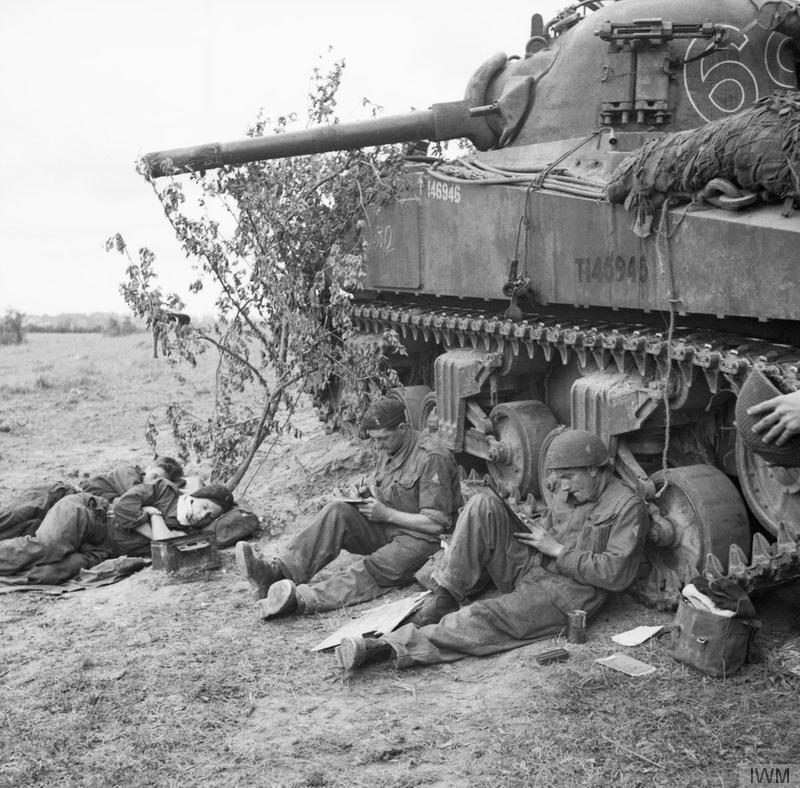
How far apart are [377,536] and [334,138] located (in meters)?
3.94

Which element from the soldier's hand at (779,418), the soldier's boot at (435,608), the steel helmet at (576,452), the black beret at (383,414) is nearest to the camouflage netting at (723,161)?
the soldier's hand at (779,418)

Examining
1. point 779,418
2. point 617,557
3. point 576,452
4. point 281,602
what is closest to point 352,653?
point 281,602

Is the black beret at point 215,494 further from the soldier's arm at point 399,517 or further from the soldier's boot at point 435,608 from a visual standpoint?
the soldier's boot at point 435,608

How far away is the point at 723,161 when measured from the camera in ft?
19.9

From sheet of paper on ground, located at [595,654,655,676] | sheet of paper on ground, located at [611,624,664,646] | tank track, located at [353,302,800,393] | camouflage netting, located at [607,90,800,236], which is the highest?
camouflage netting, located at [607,90,800,236]

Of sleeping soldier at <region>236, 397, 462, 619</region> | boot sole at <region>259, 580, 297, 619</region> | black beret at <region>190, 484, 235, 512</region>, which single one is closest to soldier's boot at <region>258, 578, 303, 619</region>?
boot sole at <region>259, 580, 297, 619</region>

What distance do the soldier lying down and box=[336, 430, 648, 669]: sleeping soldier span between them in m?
2.66

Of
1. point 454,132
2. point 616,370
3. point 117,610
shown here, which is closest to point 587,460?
point 616,370

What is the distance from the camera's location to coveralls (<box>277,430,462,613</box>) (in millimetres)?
7484

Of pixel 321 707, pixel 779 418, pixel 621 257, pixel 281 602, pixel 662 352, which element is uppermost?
pixel 621 257

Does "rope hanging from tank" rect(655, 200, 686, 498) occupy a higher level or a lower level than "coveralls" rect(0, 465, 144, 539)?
higher

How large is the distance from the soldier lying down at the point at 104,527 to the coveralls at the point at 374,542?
134cm

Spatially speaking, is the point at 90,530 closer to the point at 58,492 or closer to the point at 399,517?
the point at 58,492

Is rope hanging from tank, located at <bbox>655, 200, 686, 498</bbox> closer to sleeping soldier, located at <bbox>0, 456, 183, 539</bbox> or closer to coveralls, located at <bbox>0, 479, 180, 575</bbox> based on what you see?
coveralls, located at <bbox>0, 479, 180, 575</bbox>
